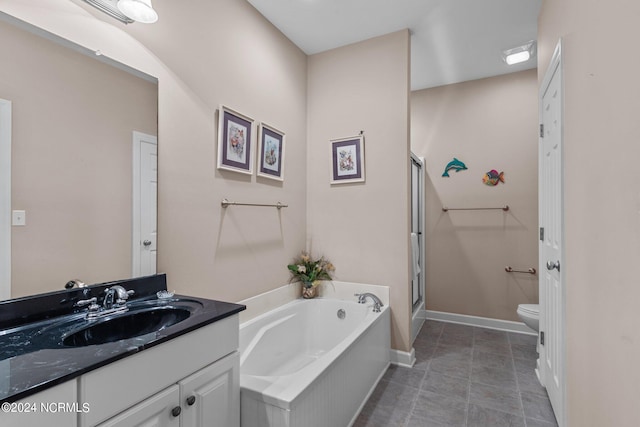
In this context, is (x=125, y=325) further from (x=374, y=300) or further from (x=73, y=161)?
(x=374, y=300)

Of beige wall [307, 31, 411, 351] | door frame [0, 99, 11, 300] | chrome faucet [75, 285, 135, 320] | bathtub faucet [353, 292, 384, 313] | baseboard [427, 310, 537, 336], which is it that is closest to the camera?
door frame [0, 99, 11, 300]

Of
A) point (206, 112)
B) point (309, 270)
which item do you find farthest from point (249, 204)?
point (309, 270)

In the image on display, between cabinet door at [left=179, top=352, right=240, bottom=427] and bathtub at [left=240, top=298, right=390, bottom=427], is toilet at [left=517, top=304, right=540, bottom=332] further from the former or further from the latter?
cabinet door at [left=179, top=352, right=240, bottom=427]

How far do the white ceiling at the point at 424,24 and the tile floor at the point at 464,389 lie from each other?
2812 millimetres

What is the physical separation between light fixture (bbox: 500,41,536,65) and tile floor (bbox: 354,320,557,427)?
8.74ft

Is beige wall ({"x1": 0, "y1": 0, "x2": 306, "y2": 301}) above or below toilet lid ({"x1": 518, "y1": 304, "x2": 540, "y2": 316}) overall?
above

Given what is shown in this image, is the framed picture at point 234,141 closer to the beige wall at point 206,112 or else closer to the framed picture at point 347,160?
the beige wall at point 206,112

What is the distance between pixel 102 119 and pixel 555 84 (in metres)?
2.43

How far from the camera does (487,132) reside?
3533 millimetres

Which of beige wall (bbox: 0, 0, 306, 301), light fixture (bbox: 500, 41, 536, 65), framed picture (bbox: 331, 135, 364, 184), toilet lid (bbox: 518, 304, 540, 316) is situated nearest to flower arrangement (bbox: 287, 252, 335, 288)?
beige wall (bbox: 0, 0, 306, 301)

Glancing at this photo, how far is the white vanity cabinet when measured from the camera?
34.3 inches

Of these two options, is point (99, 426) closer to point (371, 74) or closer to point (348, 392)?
point (348, 392)

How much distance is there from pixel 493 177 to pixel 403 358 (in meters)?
2.19

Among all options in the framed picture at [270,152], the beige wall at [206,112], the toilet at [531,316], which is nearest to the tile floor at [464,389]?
the toilet at [531,316]
